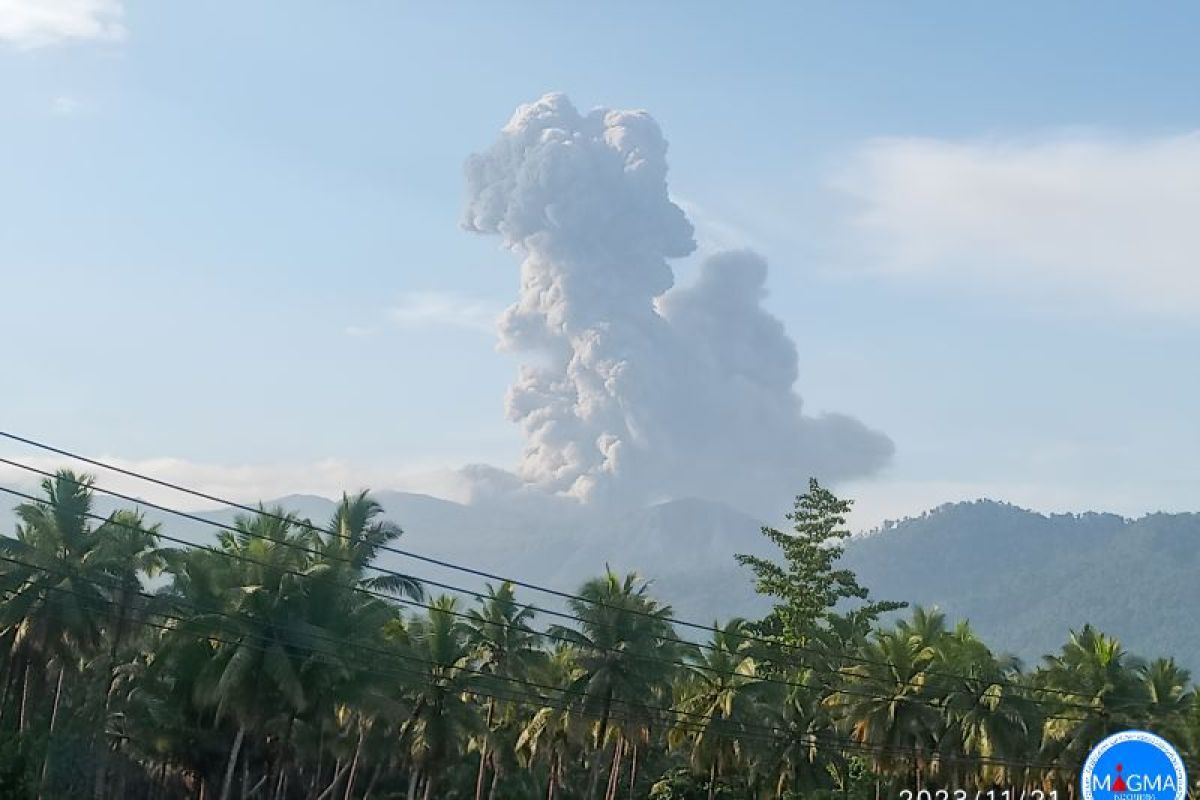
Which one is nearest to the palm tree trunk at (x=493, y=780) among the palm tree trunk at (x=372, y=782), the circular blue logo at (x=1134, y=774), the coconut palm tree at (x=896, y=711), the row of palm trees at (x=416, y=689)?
the row of palm trees at (x=416, y=689)

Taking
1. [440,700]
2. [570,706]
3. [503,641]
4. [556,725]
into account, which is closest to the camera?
[440,700]

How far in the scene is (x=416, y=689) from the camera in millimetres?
70562

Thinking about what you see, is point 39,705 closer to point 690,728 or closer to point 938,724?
point 690,728

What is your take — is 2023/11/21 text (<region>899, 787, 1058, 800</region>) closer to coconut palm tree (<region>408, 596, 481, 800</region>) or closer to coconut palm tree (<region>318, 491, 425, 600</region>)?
coconut palm tree (<region>408, 596, 481, 800</region>)

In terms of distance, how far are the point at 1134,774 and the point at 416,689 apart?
104ft

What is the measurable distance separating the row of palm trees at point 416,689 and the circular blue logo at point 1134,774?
43.7 feet

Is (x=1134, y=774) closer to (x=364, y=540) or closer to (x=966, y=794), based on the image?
(x=966, y=794)

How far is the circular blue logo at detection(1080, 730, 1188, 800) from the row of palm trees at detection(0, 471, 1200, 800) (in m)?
13.3

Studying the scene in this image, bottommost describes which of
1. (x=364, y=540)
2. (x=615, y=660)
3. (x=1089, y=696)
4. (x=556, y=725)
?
(x=556, y=725)

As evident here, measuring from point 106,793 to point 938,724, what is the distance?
1501 inches

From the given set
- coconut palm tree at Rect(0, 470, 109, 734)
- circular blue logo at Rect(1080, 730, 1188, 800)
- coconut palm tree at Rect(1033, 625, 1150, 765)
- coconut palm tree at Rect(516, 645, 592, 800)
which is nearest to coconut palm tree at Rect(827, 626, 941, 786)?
coconut palm tree at Rect(1033, 625, 1150, 765)

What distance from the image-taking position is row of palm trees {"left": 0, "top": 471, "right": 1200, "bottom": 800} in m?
58.8

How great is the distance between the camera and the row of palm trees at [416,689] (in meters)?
58.8

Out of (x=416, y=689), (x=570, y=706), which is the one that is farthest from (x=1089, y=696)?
(x=416, y=689)
